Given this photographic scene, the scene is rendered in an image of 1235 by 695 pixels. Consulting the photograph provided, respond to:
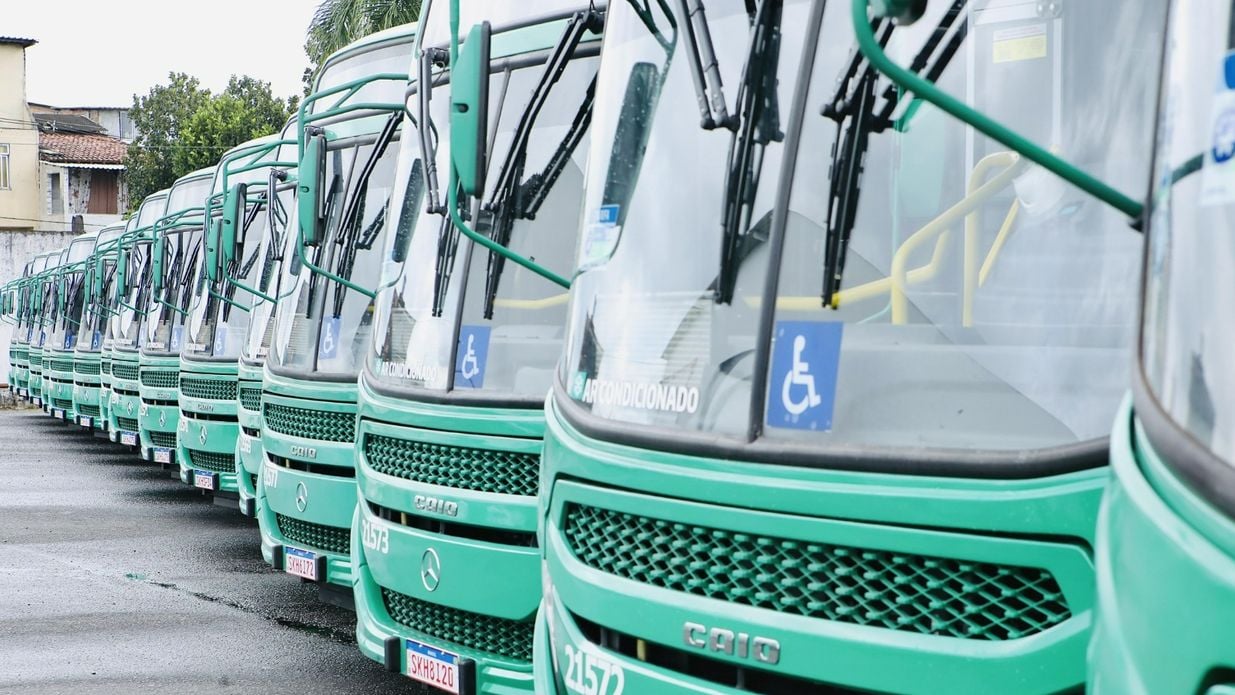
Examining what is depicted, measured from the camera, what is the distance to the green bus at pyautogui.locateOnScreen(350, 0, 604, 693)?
543cm

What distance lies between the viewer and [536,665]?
Answer: 168 inches

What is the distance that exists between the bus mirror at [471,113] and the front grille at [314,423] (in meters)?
3.32

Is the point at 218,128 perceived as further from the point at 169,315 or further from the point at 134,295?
the point at 169,315

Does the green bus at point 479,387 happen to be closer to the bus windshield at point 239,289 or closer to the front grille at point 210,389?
the bus windshield at point 239,289

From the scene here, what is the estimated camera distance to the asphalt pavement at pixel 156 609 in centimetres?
762

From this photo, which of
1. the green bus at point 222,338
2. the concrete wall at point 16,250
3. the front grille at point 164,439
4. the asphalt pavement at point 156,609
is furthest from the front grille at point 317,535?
the concrete wall at point 16,250

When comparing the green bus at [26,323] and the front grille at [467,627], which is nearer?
the front grille at [467,627]

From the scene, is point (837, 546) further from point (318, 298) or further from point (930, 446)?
point (318, 298)

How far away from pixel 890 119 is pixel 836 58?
203mm

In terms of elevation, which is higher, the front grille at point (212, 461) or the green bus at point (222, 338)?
the green bus at point (222, 338)

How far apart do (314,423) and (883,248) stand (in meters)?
5.24

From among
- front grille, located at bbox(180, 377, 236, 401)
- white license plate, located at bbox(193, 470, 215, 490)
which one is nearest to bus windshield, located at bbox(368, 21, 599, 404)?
front grille, located at bbox(180, 377, 236, 401)

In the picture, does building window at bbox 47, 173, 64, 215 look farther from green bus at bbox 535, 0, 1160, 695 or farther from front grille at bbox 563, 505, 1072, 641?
front grille at bbox 563, 505, 1072, 641

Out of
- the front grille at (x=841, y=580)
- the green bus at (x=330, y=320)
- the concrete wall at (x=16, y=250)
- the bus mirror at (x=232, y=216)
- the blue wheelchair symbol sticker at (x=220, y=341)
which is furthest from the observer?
the concrete wall at (x=16, y=250)
